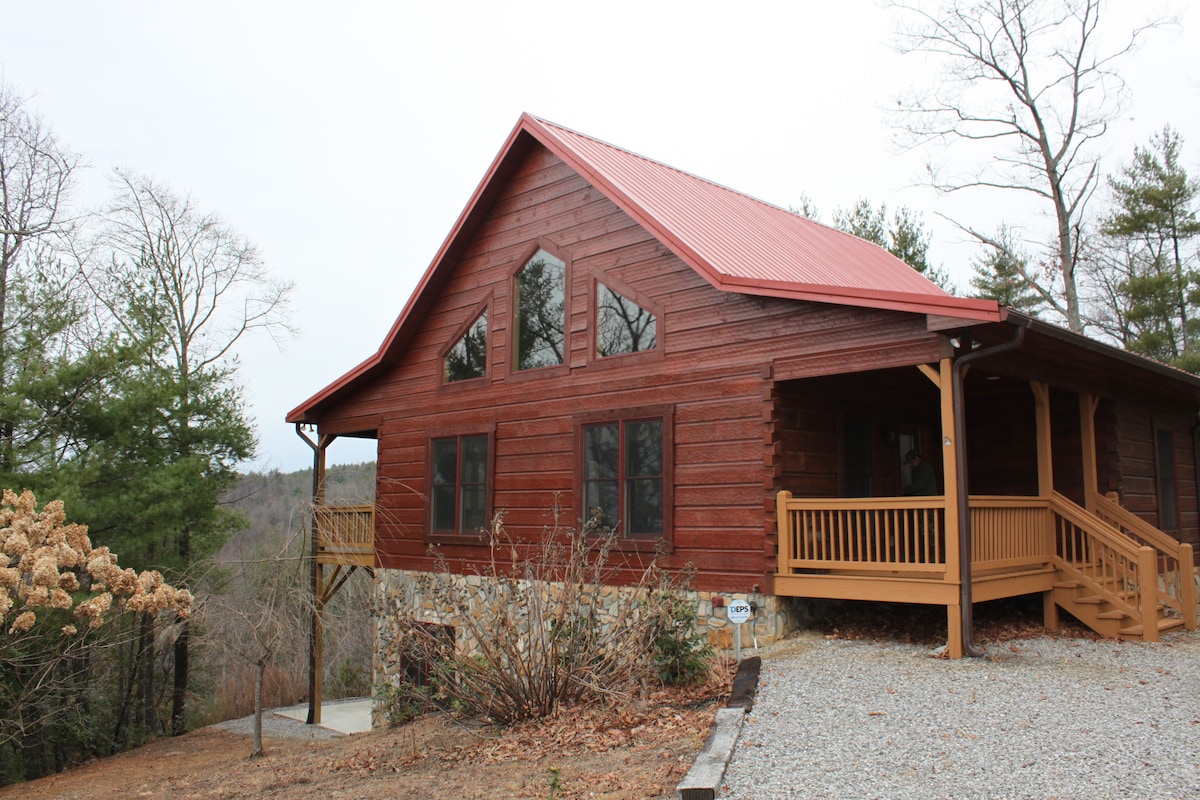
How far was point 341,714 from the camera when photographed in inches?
795

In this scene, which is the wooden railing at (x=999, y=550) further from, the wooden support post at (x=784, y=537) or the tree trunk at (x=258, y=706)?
the tree trunk at (x=258, y=706)

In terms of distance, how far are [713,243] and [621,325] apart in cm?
156

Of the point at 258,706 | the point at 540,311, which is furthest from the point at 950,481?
the point at 258,706

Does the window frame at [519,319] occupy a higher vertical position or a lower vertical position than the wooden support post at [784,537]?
higher

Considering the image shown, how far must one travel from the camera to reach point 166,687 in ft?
74.2

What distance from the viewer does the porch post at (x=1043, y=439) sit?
10875 mm

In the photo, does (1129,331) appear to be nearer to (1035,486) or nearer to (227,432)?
(1035,486)

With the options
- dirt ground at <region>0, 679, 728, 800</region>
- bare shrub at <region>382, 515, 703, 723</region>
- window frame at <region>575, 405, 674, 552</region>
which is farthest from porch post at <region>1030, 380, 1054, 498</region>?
bare shrub at <region>382, 515, 703, 723</region>

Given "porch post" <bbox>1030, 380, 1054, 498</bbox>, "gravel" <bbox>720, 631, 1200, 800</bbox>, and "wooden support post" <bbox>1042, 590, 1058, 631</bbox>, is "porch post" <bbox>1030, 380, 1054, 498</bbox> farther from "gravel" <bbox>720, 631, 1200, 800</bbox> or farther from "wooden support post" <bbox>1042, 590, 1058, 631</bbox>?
"gravel" <bbox>720, 631, 1200, 800</bbox>

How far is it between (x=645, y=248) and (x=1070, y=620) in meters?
6.74

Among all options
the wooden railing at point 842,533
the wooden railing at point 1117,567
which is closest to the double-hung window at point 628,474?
the wooden railing at point 842,533

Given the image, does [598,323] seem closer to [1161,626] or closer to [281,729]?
[1161,626]

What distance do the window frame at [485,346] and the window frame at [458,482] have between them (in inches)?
26.8

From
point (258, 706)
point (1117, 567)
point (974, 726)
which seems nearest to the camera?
point (974, 726)
